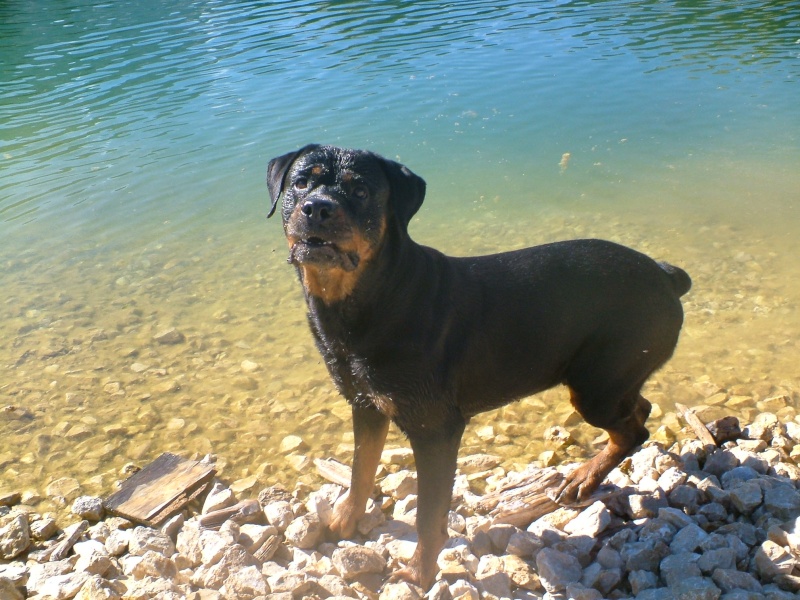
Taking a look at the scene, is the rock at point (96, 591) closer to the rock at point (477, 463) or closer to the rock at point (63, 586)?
the rock at point (63, 586)

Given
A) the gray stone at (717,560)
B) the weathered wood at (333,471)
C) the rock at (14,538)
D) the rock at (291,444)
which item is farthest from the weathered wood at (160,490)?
the gray stone at (717,560)

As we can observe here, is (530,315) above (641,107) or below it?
above

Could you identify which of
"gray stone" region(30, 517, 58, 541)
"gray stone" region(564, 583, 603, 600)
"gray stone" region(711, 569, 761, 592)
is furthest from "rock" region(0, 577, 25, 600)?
Result: "gray stone" region(711, 569, 761, 592)

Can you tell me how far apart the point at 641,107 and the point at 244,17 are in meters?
15.1

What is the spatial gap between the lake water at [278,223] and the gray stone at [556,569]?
1.40 m

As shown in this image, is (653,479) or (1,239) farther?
(1,239)

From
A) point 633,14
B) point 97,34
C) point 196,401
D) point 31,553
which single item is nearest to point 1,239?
point 196,401

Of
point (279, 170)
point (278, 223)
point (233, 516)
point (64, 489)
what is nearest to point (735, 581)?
point (233, 516)

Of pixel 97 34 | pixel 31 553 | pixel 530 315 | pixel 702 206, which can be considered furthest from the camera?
pixel 97 34

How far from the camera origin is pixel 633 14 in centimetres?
1986

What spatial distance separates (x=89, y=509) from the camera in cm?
450

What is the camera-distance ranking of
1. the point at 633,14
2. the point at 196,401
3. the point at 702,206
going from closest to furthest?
the point at 196,401
the point at 702,206
the point at 633,14

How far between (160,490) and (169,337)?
242cm

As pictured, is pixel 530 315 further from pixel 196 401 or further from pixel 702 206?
pixel 702 206
